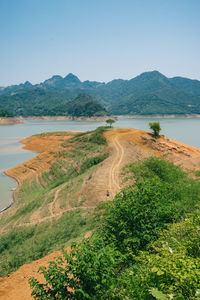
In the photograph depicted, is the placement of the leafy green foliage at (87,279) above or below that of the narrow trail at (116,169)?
above

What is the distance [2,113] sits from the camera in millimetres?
186375

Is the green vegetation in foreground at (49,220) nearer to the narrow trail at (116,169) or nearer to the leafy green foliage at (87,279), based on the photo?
the narrow trail at (116,169)

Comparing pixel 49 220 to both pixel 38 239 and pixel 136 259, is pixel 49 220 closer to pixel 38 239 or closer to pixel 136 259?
pixel 38 239

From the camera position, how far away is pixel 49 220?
23.0 m

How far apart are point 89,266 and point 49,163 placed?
40.1 m

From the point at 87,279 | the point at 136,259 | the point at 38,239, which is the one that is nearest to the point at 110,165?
the point at 38,239

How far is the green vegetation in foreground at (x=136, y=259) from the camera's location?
248 inches

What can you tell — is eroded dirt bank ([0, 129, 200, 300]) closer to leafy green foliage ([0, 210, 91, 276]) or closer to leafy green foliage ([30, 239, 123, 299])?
leafy green foliage ([0, 210, 91, 276])

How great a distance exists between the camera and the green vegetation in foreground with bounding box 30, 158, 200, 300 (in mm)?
6297

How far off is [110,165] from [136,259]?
22042 millimetres

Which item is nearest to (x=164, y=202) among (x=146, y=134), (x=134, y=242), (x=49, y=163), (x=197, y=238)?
(x=134, y=242)

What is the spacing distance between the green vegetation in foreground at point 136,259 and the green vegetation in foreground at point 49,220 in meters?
6.78

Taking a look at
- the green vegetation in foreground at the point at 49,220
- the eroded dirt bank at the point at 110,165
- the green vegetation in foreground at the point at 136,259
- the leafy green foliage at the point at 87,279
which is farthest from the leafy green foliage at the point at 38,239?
the leafy green foliage at the point at 87,279

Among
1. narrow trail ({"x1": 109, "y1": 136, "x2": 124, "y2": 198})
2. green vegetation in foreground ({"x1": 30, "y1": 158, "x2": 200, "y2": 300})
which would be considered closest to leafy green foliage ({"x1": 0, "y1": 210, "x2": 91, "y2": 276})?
narrow trail ({"x1": 109, "y1": 136, "x2": 124, "y2": 198})
